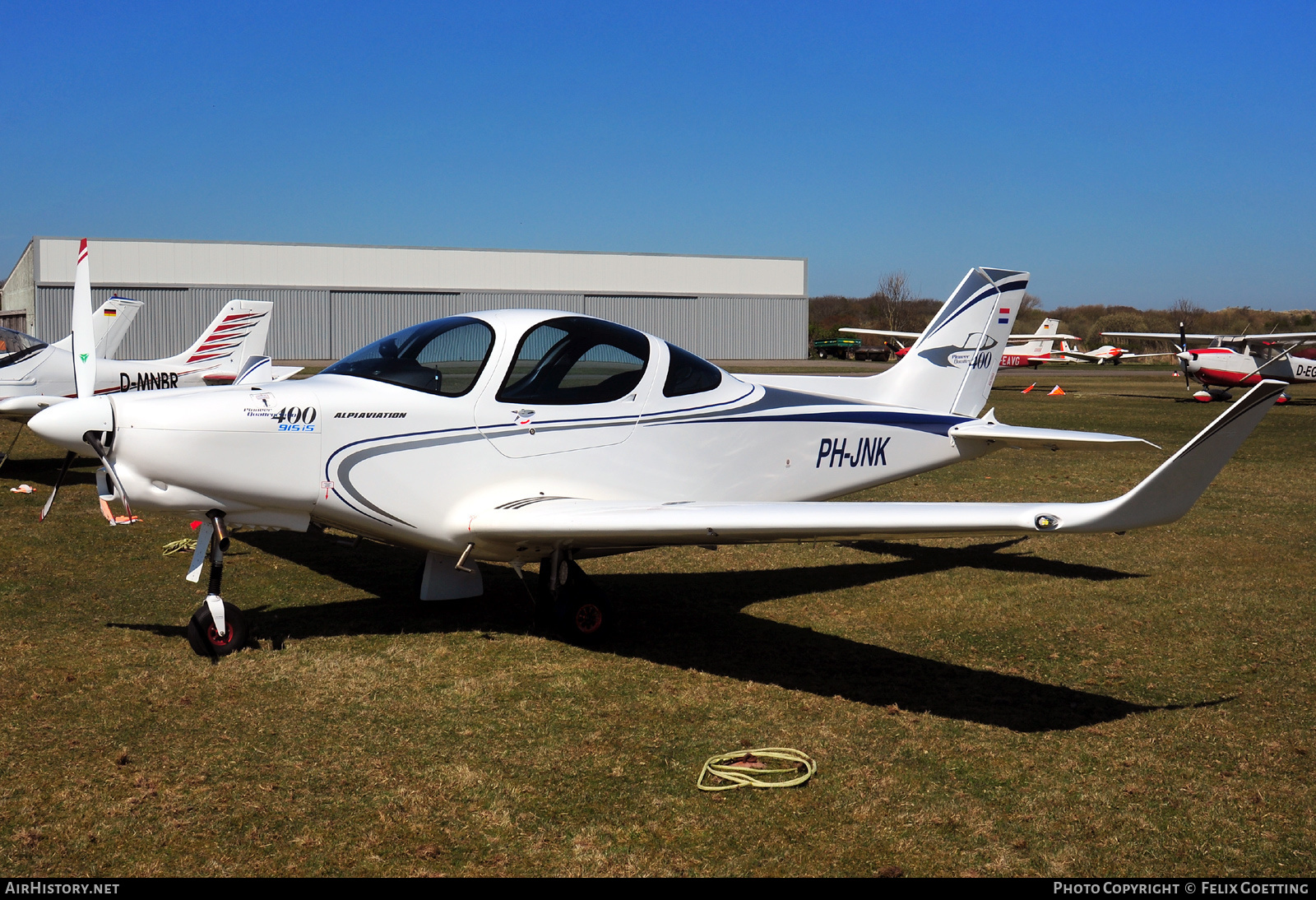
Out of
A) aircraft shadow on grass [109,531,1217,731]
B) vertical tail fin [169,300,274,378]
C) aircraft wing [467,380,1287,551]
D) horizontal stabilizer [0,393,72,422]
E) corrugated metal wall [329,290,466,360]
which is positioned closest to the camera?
aircraft wing [467,380,1287,551]

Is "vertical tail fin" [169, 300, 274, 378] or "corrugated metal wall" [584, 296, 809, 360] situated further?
"corrugated metal wall" [584, 296, 809, 360]

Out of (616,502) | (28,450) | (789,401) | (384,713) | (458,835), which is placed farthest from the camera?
(28,450)

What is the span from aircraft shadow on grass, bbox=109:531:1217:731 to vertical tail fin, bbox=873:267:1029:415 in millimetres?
1419

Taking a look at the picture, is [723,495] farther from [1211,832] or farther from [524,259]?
[524,259]

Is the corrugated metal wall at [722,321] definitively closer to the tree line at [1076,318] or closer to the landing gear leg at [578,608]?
the tree line at [1076,318]

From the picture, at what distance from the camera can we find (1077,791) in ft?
13.2

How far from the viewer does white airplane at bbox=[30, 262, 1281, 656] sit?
4.85 meters

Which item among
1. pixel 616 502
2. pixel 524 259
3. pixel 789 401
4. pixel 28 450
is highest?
pixel 524 259

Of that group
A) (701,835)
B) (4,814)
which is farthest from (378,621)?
(701,835)

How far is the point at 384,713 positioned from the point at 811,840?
88.7 inches

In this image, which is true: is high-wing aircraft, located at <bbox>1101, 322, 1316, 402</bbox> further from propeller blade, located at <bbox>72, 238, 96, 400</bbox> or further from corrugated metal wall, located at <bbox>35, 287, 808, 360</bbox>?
propeller blade, located at <bbox>72, 238, 96, 400</bbox>

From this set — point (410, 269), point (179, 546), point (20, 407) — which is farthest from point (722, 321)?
point (179, 546)

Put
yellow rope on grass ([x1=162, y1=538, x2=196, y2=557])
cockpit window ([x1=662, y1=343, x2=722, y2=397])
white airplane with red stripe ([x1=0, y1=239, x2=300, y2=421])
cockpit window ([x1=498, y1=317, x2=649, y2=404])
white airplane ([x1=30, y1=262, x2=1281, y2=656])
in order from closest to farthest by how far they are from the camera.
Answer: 1. white airplane ([x1=30, y1=262, x2=1281, y2=656])
2. cockpit window ([x1=498, y1=317, x2=649, y2=404])
3. cockpit window ([x1=662, y1=343, x2=722, y2=397])
4. yellow rope on grass ([x1=162, y1=538, x2=196, y2=557])
5. white airplane with red stripe ([x1=0, y1=239, x2=300, y2=421])

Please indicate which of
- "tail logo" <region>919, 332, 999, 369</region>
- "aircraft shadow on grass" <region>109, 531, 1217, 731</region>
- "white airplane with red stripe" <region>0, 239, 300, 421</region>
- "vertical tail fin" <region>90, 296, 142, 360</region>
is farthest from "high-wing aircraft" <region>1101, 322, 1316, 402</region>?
"vertical tail fin" <region>90, 296, 142, 360</region>
